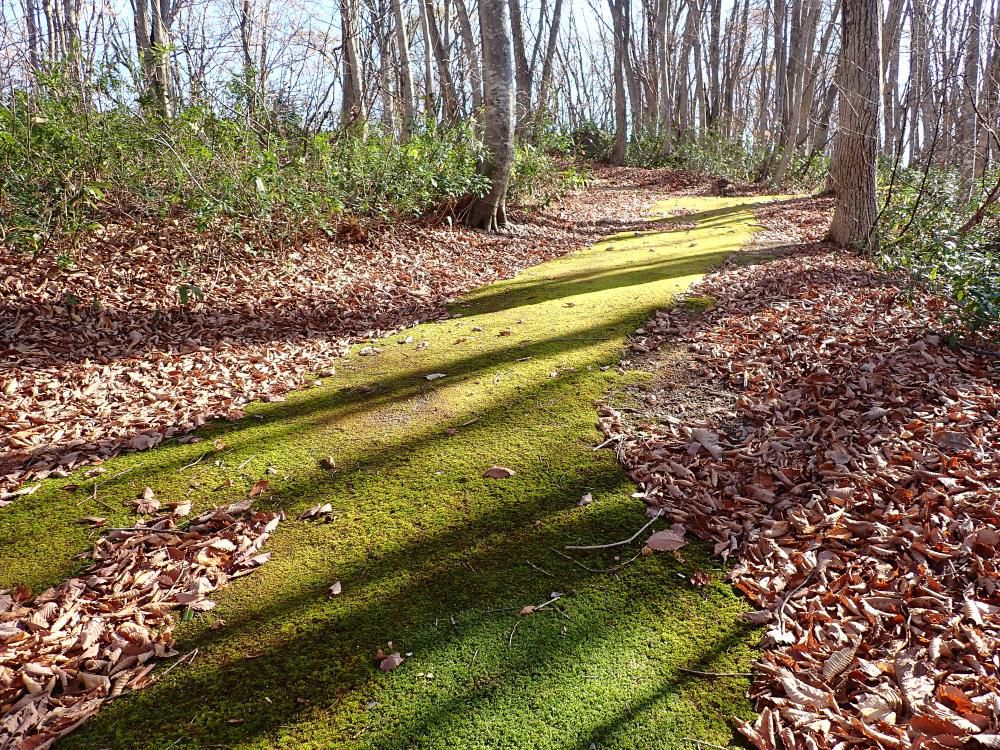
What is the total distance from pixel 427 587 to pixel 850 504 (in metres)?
1.97

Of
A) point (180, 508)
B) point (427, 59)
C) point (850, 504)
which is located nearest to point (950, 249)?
point (850, 504)

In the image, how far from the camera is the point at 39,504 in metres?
2.86

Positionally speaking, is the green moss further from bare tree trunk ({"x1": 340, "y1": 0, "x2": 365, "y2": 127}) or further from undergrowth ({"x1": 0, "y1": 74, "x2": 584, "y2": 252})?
bare tree trunk ({"x1": 340, "y1": 0, "x2": 365, "y2": 127})

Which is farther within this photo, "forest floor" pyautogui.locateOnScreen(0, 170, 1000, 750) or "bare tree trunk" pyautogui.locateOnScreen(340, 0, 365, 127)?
"bare tree trunk" pyautogui.locateOnScreen(340, 0, 365, 127)

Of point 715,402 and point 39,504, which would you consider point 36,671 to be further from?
point 715,402

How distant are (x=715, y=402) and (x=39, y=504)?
12.6 feet

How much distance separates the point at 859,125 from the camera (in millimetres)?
7359

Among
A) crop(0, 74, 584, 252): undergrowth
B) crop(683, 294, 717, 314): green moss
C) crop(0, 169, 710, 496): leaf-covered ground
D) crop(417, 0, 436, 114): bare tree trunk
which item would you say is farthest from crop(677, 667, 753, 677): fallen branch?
crop(417, 0, 436, 114): bare tree trunk

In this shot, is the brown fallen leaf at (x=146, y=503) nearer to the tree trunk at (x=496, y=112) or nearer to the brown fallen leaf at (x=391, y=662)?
the brown fallen leaf at (x=391, y=662)

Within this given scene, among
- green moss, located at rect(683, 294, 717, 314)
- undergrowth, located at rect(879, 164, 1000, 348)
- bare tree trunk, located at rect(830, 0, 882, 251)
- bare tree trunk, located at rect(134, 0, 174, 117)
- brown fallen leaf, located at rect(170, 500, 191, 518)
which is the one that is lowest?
brown fallen leaf, located at rect(170, 500, 191, 518)

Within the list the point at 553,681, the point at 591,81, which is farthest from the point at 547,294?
the point at 591,81

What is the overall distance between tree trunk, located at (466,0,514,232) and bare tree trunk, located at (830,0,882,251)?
439 centimetres

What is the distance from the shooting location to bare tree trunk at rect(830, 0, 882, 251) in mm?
7086

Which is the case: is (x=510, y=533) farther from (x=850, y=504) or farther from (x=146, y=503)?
(x=146, y=503)
